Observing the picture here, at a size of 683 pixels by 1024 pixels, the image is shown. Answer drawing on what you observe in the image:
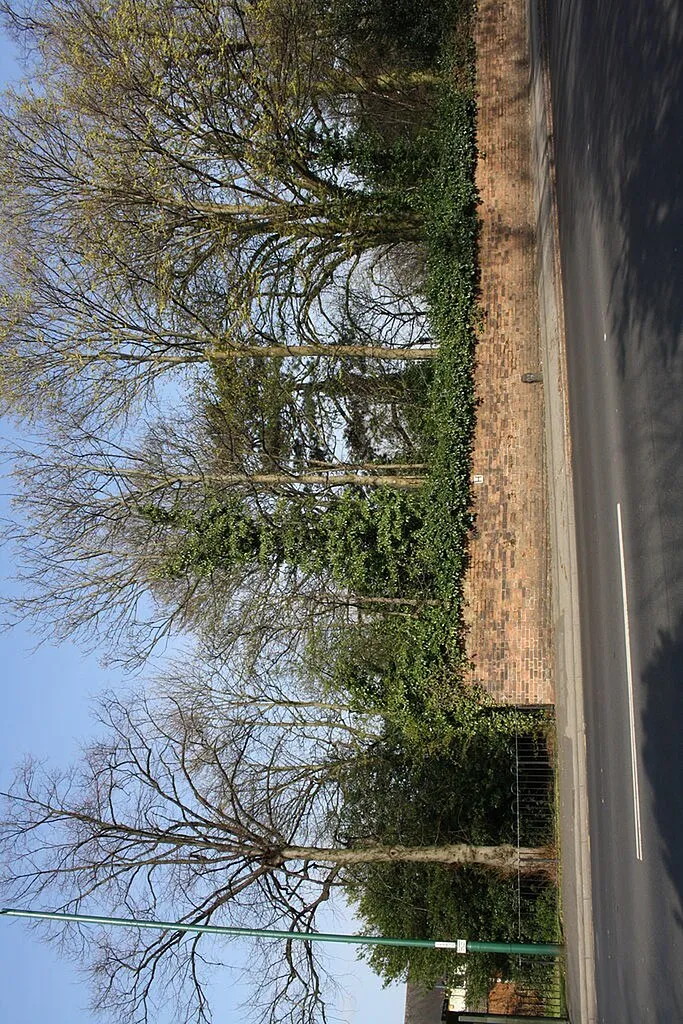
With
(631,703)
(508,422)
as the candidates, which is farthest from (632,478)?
(508,422)

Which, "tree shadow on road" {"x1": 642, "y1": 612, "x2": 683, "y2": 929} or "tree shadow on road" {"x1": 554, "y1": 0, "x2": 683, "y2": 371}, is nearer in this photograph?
"tree shadow on road" {"x1": 642, "y1": 612, "x2": 683, "y2": 929}

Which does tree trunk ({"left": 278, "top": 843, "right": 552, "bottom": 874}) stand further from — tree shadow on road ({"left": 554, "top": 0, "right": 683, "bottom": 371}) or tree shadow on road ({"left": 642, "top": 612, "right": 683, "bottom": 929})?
tree shadow on road ({"left": 554, "top": 0, "right": 683, "bottom": 371})

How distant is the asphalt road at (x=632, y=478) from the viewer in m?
8.53

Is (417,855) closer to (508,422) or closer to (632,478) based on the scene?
(508,422)

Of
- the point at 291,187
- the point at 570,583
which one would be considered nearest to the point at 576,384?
the point at 570,583

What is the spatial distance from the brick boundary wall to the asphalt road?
2.89 m

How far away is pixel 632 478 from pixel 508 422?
6.62 meters

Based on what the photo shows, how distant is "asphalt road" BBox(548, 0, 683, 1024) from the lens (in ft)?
28.0

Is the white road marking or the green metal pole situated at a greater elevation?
the white road marking

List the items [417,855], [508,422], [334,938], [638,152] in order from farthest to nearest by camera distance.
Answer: [417,855] → [508,422] → [334,938] → [638,152]

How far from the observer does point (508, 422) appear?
1641 cm

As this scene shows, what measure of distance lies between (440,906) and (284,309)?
13.5m

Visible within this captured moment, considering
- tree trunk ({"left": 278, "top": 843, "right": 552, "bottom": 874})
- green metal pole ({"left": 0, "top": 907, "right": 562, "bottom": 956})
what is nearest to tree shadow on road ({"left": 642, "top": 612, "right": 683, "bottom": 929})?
green metal pole ({"left": 0, "top": 907, "right": 562, "bottom": 956})

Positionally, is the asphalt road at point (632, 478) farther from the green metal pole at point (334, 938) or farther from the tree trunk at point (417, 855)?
the tree trunk at point (417, 855)
